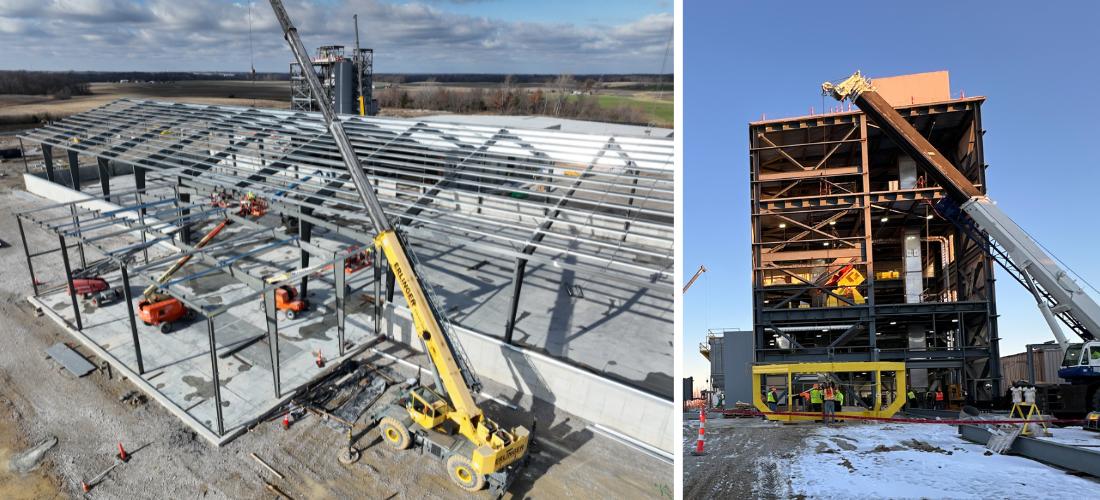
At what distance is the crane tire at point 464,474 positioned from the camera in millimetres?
10883

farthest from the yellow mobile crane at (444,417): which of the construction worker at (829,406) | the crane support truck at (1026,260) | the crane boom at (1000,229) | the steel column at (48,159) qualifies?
the steel column at (48,159)

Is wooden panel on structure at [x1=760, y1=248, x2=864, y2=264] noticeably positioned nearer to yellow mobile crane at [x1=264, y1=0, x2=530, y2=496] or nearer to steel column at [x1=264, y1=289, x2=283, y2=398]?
yellow mobile crane at [x1=264, y1=0, x2=530, y2=496]

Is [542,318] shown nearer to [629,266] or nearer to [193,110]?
[629,266]

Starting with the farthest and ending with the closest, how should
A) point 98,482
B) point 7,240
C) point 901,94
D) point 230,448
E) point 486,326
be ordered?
point 901,94
point 7,240
point 486,326
point 230,448
point 98,482

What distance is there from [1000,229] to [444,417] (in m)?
21.7

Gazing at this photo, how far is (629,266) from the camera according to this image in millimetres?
13367

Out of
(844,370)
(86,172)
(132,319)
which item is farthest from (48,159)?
(844,370)

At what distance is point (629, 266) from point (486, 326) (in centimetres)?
550

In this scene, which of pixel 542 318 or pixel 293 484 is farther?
pixel 542 318

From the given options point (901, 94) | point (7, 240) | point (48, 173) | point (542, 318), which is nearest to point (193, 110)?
point (48, 173)

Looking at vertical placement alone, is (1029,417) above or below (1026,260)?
below

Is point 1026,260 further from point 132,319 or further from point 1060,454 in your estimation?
point 132,319

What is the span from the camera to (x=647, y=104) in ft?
236

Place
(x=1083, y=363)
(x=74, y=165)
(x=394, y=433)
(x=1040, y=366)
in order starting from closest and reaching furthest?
(x=394, y=433)
(x=1083, y=363)
(x=1040, y=366)
(x=74, y=165)
